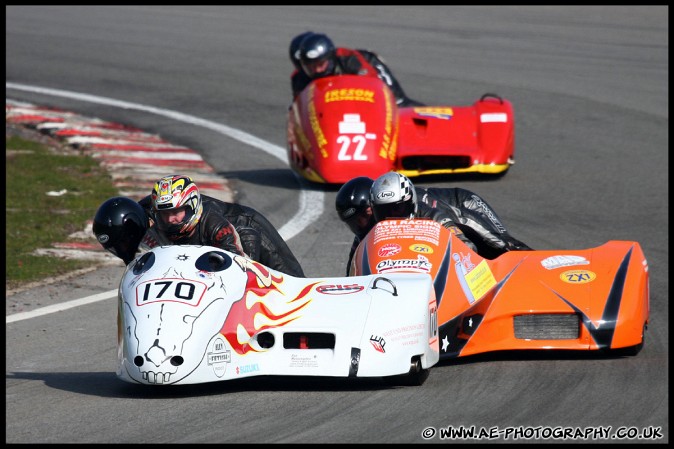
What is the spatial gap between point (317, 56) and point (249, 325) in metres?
7.59

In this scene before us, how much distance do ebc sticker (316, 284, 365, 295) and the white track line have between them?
2900 millimetres

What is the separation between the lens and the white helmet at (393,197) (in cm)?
799

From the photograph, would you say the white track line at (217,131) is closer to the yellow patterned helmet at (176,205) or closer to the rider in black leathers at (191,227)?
the rider in black leathers at (191,227)

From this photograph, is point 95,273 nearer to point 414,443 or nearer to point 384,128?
point 384,128

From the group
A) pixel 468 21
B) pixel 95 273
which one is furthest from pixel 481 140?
pixel 468 21

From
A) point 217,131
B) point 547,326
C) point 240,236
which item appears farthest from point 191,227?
point 217,131

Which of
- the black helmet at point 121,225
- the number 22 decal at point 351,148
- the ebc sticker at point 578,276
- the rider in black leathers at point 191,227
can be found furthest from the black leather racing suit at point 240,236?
the number 22 decal at point 351,148

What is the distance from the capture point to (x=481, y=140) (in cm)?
1334

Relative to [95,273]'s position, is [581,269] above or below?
above

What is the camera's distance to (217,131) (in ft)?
55.0

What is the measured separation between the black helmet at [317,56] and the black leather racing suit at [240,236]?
5533 mm

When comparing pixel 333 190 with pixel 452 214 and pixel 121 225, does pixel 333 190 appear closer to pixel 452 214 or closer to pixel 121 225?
pixel 452 214

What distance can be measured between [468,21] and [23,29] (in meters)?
8.26

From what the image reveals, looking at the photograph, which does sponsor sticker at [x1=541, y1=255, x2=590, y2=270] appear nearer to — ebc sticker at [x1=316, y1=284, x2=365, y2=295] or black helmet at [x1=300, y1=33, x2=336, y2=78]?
ebc sticker at [x1=316, y1=284, x2=365, y2=295]
